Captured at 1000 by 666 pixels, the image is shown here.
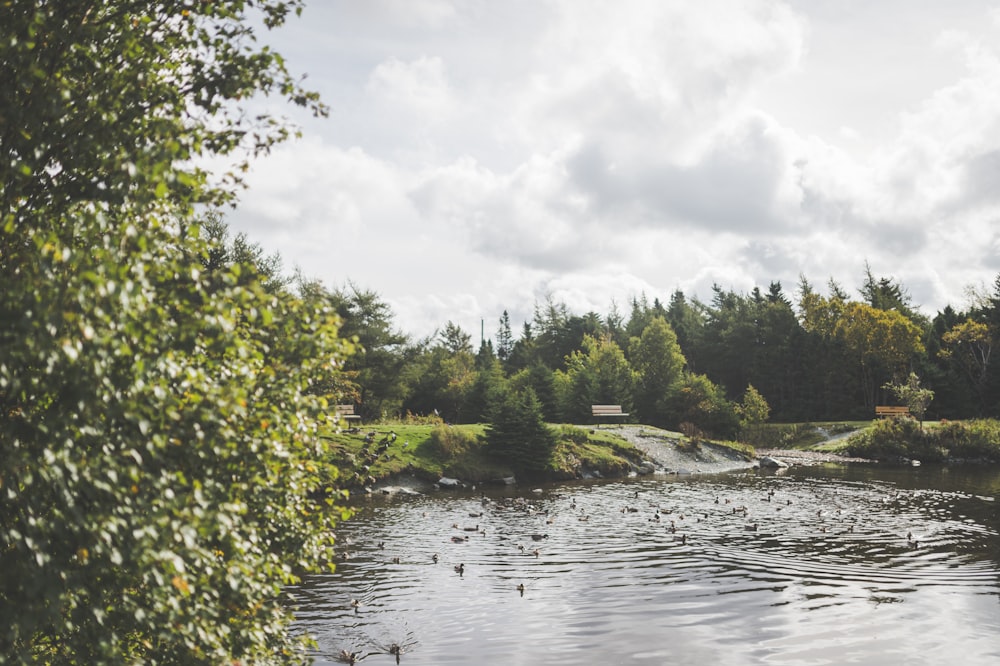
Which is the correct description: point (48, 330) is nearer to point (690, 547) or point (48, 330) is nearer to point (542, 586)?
point (542, 586)

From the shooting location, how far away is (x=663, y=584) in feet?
53.9

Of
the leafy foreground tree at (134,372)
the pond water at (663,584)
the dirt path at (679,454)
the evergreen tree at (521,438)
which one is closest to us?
the leafy foreground tree at (134,372)

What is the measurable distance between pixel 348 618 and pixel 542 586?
15.5ft

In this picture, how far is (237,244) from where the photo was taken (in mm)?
49281

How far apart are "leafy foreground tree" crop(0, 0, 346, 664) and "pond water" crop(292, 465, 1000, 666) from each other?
6519mm

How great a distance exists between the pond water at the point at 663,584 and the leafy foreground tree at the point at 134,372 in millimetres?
6519

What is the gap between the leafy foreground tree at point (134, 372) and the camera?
15.8 ft

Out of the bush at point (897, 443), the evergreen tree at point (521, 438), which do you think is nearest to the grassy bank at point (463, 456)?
the evergreen tree at point (521, 438)

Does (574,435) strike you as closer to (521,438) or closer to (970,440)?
(521,438)

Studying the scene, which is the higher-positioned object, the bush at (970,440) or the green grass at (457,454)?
Result: the green grass at (457,454)

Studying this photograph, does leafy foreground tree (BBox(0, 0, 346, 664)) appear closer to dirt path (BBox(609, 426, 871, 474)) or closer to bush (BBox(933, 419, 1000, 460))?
dirt path (BBox(609, 426, 871, 474))

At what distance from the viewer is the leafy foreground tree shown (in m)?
4.80

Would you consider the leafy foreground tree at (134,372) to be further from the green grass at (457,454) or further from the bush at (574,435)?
the bush at (574,435)

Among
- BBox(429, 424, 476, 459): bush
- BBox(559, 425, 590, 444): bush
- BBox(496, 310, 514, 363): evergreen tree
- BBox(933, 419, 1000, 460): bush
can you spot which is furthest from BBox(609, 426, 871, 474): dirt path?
BBox(496, 310, 514, 363): evergreen tree
